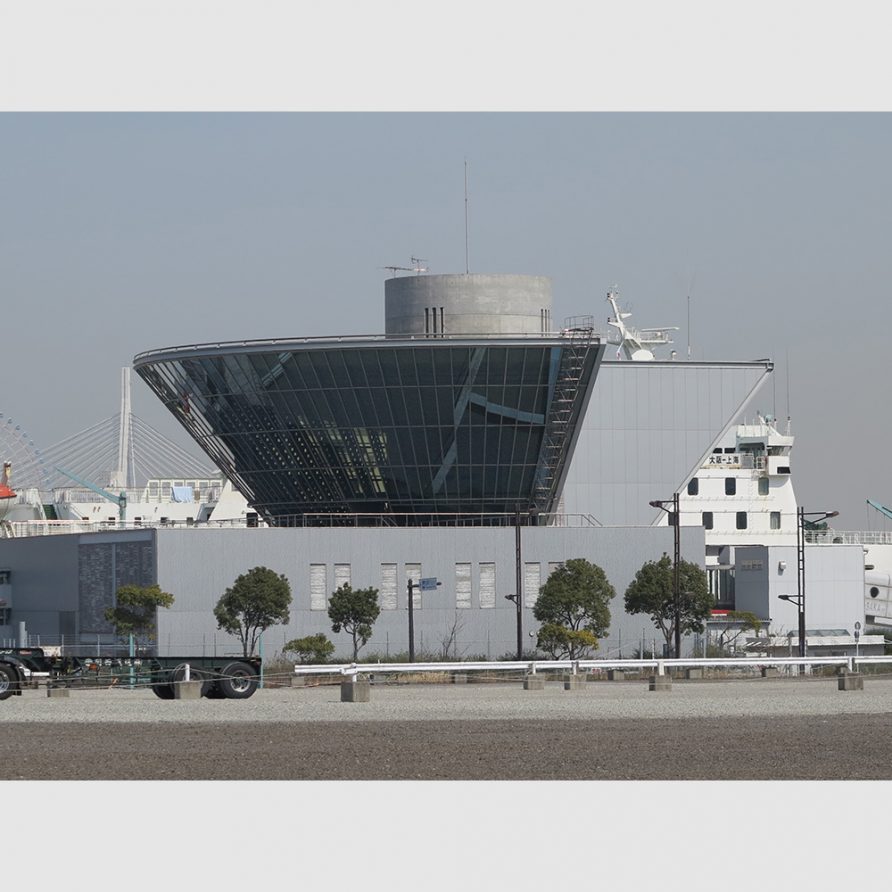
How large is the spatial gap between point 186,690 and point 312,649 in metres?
26.7

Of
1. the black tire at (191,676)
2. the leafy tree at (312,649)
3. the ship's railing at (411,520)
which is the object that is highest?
the ship's railing at (411,520)

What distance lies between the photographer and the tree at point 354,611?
79500mm

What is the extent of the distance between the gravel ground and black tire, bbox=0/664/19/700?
1.25 feet

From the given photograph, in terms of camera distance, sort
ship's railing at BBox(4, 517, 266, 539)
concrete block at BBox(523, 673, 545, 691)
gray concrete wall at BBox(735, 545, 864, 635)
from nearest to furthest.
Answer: concrete block at BBox(523, 673, 545, 691) → gray concrete wall at BBox(735, 545, 864, 635) → ship's railing at BBox(4, 517, 266, 539)

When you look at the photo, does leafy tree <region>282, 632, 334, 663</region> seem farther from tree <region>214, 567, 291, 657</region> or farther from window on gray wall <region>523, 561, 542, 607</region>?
window on gray wall <region>523, 561, 542, 607</region>

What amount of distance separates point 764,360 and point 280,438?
26.2 m

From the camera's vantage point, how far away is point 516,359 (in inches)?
3450

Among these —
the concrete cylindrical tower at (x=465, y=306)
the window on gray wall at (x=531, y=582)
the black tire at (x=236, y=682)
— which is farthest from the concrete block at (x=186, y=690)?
the concrete cylindrical tower at (x=465, y=306)

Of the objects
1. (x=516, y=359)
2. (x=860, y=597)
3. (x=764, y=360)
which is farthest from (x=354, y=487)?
(x=860, y=597)

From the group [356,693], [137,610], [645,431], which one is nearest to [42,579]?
[137,610]

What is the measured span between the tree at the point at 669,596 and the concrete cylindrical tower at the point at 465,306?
15652mm

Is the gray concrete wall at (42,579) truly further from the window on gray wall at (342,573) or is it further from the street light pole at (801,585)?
the street light pole at (801,585)

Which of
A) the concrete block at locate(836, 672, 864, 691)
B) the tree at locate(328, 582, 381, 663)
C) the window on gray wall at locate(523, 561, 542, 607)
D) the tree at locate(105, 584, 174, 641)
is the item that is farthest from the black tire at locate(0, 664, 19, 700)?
the window on gray wall at locate(523, 561, 542, 607)

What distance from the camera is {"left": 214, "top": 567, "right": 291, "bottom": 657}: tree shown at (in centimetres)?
7756
